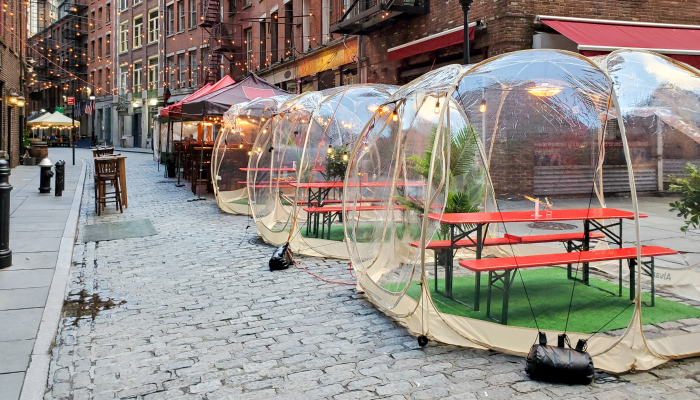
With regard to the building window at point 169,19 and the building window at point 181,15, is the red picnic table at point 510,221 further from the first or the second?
the building window at point 169,19

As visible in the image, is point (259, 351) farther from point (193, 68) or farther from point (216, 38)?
point (193, 68)

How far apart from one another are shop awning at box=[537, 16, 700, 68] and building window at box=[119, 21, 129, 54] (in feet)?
141

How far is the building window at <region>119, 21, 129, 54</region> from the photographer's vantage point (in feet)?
155

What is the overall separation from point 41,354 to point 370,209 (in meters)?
3.28

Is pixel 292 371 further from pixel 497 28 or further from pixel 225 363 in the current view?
pixel 497 28

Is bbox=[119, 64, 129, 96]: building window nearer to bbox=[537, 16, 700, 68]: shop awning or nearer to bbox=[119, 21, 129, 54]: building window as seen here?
bbox=[119, 21, 129, 54]: building window

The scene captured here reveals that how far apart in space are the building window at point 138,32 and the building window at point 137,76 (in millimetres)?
1476

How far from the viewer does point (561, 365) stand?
3797mm

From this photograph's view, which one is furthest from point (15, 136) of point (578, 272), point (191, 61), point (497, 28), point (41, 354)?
point (578, 272)

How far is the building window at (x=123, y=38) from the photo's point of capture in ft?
155

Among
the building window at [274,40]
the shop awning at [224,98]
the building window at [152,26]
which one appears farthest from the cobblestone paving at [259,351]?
the building window at [152,26]

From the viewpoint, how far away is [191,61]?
1510 inches

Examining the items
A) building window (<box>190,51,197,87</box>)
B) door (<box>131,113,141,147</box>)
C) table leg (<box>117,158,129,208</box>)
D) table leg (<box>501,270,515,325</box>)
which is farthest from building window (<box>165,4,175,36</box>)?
table leg (<box>501,270,515,325</box>)

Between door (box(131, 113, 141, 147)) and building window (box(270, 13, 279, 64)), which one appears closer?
building window (box(270, 13, 279, 64))
